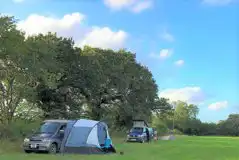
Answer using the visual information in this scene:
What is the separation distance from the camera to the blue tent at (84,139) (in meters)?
22.7

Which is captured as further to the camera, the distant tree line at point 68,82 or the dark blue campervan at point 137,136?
the dark blue campervan at point 137,136

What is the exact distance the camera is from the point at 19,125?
33125 millimetres

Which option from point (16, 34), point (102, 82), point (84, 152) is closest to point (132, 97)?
point (102, 82)

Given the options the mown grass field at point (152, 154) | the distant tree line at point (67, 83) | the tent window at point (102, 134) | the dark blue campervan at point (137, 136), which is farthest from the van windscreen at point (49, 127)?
the dark blue campervan at point (137, 136)

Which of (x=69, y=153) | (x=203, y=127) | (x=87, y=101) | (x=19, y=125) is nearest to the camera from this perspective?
(x=69, y=153)

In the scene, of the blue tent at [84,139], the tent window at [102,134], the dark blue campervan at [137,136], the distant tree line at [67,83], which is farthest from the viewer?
the dark blue campervan at [137,136]

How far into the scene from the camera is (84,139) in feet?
75.5

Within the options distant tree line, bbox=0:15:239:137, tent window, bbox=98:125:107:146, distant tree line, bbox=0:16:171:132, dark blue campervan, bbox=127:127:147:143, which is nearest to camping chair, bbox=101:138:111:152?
tent window, bbox=98:125:107:146

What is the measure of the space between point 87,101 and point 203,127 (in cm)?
7521

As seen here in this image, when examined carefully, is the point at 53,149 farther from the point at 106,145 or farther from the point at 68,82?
the point at 68,82

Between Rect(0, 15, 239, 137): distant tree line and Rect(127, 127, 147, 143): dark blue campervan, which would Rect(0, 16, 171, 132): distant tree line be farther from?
Rect(127, 127, 147, 143): dark blue campervan

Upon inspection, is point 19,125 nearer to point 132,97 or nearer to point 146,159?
point 146,159

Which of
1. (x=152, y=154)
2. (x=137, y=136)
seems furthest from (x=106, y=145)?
(x=137, y=136)

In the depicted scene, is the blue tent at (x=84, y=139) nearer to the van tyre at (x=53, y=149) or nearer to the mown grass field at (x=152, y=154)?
the van tyre at (x=53, y=149)
